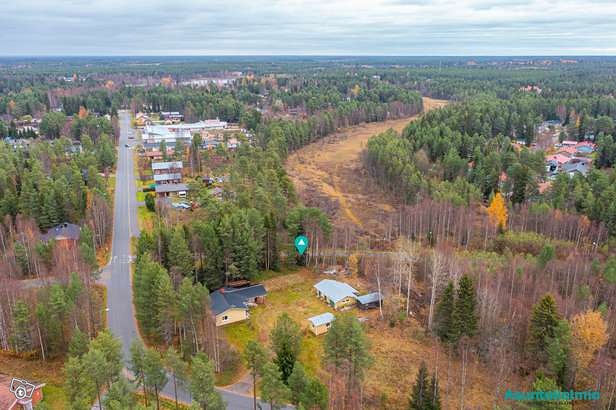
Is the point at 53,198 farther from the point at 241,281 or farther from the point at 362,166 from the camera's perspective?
the point at 362,166

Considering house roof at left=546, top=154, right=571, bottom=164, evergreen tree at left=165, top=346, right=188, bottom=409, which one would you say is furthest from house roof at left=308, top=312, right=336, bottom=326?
house roof at left=546, top=154, right=571, bottom=164

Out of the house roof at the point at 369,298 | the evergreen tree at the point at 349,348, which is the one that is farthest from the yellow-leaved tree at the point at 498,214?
the evergreen tree at the point at 349,348

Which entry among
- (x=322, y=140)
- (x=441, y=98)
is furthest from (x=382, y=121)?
(x=441, y=98)

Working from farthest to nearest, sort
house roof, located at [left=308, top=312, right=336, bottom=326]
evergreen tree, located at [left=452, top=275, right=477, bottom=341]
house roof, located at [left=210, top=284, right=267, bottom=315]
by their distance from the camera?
house roof, located at [left=210, top=284, right=267, bottom=315], house roof, located at [left=308, top=312, right=336, bottom=326], evergreen tree, located at [left=452, top=275, right=477, bottom=341]

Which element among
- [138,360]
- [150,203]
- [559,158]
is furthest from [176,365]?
[559,158]

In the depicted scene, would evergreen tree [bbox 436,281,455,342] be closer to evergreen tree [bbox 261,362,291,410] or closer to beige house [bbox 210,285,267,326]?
evergreen tree [bbox 261,362,291,410]

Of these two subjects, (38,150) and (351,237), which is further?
(38,150)

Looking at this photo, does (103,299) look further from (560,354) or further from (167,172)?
(167,172)
